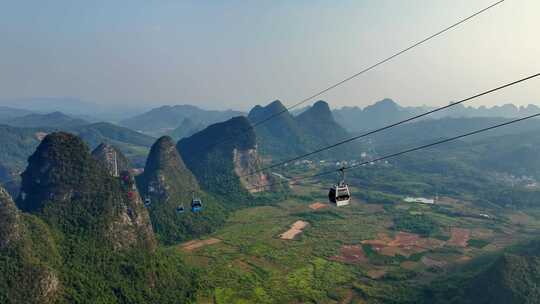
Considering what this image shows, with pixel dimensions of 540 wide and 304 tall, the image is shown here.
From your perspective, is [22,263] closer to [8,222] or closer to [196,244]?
[8,222]

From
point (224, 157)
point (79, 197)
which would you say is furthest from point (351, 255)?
point (224, 157)

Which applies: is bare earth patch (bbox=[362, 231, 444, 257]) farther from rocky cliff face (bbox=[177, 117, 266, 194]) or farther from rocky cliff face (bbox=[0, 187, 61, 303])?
rocky cliff face (bbox=[0, 187, 61, 303])

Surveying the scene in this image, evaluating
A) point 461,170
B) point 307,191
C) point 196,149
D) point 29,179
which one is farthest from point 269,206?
point 461,170

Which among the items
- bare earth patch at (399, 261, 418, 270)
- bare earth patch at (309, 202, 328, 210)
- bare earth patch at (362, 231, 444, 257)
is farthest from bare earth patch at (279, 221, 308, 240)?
bare earth patch at (399, 261, 418, 270)

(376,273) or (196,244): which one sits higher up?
(196,244)

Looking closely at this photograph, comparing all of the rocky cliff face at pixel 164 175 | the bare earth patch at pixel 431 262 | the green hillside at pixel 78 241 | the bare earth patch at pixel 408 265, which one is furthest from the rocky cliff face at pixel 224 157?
the bare earth patch at pixel 431 262

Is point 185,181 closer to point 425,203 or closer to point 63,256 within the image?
point 63,256
